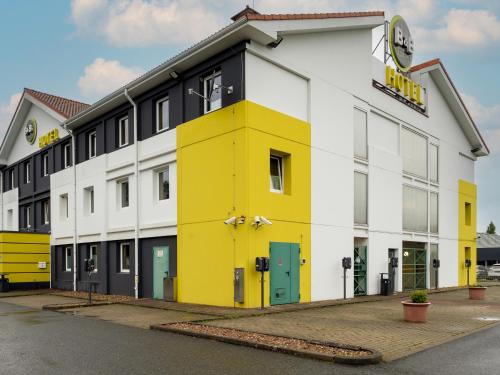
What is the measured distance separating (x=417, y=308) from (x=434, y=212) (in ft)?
49.7

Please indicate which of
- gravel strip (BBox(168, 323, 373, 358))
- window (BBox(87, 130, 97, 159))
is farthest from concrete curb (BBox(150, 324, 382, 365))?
window (BBox(87, 130, 97, 159))

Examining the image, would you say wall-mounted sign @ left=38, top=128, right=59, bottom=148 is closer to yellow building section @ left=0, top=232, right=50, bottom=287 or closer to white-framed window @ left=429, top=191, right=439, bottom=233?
yellow building section @ left=0, top=232, right=50, bottom=287

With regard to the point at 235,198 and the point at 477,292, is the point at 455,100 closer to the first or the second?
the point at 477,292

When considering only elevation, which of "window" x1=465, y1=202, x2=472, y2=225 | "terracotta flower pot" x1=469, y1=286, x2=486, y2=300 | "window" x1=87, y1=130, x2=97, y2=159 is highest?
"window" x1=87, y1=130, x2=97, y2=159

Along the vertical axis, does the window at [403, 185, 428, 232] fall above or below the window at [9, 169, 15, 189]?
below

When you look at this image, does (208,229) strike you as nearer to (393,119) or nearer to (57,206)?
(393,119)

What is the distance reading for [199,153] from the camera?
16547 mm

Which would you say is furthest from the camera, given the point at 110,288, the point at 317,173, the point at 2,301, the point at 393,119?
the point at 393,119

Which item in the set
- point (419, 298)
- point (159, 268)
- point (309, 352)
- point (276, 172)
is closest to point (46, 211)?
point (159, 268)

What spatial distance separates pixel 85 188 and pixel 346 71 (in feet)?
41.5

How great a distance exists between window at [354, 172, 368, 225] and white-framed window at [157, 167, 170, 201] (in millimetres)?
7034

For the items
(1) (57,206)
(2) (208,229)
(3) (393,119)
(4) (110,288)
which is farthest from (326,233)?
(1) (57,206)

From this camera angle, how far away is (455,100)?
2769cm

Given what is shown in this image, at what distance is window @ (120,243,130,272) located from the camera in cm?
2081
